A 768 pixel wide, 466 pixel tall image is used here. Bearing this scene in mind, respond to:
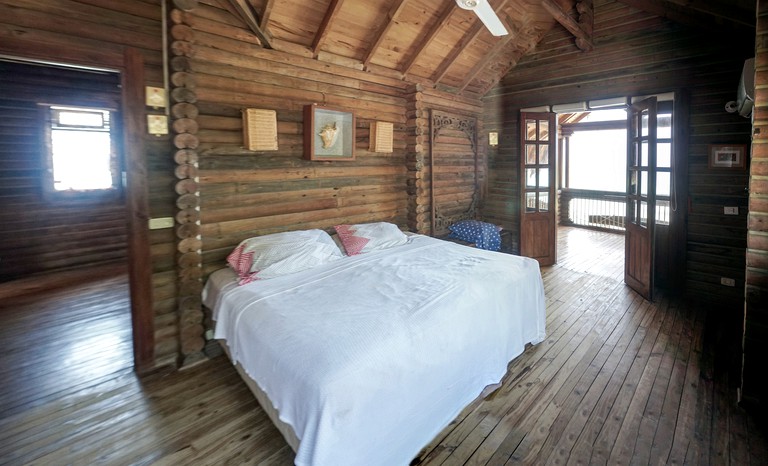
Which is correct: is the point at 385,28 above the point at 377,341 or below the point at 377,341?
above

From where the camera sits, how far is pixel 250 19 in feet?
9.82

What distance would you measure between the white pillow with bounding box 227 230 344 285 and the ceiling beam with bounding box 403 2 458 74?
8.02 feet

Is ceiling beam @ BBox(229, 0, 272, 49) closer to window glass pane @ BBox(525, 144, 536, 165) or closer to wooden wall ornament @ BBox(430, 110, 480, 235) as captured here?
wooden wall ornament @ BBox(430, 110, 480, 235)

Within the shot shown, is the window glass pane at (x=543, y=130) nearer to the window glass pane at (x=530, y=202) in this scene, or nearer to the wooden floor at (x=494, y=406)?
the window glass pane at (x=530, y=202)

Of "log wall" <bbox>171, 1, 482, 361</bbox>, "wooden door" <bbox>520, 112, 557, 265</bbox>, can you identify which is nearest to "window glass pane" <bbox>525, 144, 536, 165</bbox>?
"wooden door" <bbox>520, 112, 557, 265</bbox>

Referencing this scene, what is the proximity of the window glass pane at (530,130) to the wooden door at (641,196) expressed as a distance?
4.07ft

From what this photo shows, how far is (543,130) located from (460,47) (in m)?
2.00

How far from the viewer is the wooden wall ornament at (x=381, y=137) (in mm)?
4207

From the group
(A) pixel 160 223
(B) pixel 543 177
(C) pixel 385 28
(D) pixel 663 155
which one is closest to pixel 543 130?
(B) pixel 543 177

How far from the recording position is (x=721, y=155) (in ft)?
12.9

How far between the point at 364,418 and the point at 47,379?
8.90ft

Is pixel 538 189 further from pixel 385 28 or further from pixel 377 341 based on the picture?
pixel 377 341

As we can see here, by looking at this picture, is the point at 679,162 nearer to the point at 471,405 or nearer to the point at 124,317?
the point at 471,405

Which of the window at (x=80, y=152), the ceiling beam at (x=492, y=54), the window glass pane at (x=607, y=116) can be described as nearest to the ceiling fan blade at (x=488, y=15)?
the ceiling beam at (x=492, y=54)
